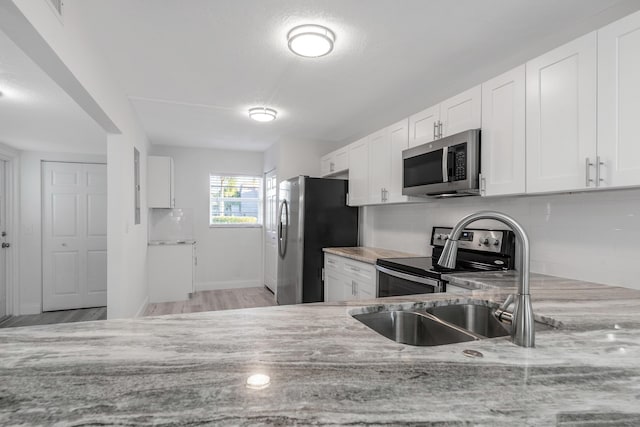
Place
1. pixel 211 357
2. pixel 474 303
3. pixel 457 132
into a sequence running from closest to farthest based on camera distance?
pixel 211 357 < pixel 474 303 < pixel 457 132

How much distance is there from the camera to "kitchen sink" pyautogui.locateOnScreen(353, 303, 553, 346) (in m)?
1.27

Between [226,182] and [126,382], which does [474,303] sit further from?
[226,182]

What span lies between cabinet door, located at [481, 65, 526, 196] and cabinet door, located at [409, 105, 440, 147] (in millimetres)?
446

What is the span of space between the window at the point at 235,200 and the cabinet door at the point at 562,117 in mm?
4512

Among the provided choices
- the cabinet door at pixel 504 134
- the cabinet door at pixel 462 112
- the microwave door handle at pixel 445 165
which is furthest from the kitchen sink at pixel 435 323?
→ the cabinet door at pixel 462 112

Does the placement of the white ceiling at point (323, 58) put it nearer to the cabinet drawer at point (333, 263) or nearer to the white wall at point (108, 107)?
the white wall at point (108, 107)

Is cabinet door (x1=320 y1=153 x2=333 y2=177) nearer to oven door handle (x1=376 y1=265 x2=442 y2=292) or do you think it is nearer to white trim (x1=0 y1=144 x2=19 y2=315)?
oven door handle (x1=376 y1=265 x2=442 y2=292)

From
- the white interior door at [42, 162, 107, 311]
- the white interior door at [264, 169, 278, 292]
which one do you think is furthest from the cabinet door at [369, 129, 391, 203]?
the white interior door at [42, 162, 107, 311]

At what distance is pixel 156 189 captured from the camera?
4633 mm

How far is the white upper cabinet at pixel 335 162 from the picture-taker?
405 centimetres

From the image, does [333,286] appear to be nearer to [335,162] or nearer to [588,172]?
[335,162]

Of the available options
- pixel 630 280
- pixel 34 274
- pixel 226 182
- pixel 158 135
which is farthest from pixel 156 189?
pixel 630 280

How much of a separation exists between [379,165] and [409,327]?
219 centimetres

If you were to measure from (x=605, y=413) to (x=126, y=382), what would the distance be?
34.2 inches
